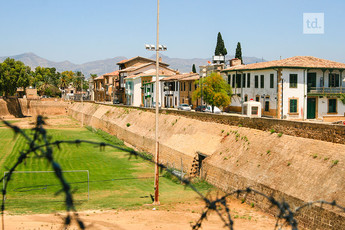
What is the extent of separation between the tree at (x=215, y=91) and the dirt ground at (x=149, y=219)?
1294 inches

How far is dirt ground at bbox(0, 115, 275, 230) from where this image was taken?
68.1 feet

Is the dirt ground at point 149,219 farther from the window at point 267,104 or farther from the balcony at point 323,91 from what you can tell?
the balcony at point 323,91

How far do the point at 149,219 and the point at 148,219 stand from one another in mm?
61

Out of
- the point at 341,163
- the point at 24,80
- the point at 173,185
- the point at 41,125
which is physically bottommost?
the point at 173,185

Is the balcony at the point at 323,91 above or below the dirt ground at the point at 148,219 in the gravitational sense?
above

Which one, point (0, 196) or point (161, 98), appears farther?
point (161, 98)

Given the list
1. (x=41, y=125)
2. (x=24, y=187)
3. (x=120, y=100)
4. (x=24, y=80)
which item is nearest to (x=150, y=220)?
(x=24, y=187)

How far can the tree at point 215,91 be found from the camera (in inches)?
2240

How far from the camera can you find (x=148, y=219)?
22.8 meters

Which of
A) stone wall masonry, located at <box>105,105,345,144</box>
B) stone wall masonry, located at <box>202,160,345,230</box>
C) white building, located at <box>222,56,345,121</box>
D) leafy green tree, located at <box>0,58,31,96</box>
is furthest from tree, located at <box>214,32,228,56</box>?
stone wall masonry, located at <box>202,160,345,230</box>

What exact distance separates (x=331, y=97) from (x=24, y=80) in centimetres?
8076

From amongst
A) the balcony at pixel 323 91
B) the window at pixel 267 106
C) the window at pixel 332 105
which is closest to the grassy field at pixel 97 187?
the window at pixel 267 106

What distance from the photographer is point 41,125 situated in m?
5.57

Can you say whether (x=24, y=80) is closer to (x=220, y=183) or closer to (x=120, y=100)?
(x=120, y=100)
